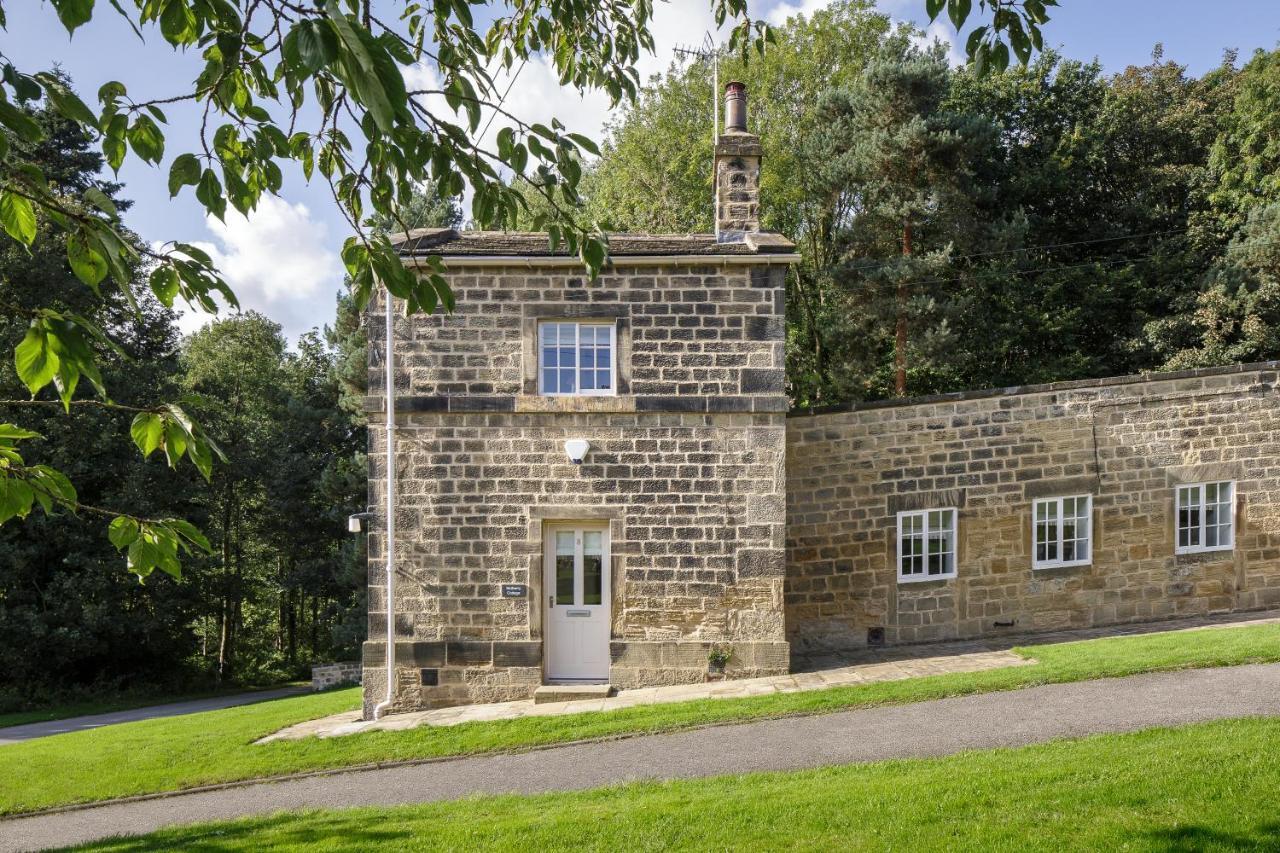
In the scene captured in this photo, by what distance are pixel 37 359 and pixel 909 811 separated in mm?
5011

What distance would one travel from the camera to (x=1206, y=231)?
2220cm

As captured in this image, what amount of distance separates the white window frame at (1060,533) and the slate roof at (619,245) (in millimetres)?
5630

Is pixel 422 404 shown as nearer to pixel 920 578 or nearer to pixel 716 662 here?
pixel 716 662

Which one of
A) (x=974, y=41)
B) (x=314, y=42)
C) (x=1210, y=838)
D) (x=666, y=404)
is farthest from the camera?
(x=666, y=404)

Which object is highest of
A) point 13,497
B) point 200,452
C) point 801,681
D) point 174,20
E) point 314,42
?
point 174,20

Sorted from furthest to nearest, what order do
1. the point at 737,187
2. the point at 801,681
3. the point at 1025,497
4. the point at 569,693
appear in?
the point at 1025,497, the point at 737,187, the point at 569,693, the point at 801,681

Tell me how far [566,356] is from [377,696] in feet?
15.8

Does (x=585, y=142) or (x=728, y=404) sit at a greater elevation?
(x=585, y=142)

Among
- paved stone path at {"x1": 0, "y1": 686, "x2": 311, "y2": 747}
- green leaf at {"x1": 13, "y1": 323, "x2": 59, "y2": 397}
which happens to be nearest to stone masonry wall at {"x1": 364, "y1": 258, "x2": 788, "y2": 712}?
green leaf at {"x1": 13, "y1": 323, "x2": 59, "y2": 397}

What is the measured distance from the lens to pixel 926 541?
12.2m

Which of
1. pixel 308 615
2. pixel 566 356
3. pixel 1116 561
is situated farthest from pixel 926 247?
pixel 308 615

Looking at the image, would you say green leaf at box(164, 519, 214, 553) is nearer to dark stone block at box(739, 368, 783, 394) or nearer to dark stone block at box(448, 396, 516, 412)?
dark stone block at box(448, 396, 516, 412)

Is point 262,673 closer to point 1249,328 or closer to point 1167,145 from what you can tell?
point 1249,328

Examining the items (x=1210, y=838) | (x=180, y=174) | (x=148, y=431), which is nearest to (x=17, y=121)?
(x=180, y=174)
